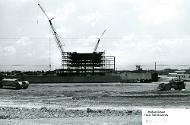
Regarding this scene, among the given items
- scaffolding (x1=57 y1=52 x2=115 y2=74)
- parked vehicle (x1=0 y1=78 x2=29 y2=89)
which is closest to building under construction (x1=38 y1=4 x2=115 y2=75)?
scaffolding (x1=57 y1=52 x2=115 y2=74)

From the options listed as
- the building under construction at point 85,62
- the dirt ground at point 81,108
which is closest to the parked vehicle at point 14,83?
the dirt ground at point 81,108

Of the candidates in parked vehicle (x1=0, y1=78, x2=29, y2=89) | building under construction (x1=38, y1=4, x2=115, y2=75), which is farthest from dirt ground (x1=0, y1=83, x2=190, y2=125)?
building under construction (x1=38, y1=4, x2=115, y2=75)

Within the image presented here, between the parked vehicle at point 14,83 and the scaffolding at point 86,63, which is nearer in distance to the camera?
the parked vehicle at point 14,83

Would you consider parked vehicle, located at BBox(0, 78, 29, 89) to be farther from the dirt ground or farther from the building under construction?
the building under construction

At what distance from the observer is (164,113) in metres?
5.72

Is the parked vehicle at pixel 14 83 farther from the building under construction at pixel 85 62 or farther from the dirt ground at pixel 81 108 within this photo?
the building under construction at pixel 85 62

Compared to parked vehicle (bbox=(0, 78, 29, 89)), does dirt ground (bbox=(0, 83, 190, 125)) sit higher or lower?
lower

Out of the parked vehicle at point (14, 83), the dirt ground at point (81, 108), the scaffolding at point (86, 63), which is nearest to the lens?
the dirt ground at point (81, 108)

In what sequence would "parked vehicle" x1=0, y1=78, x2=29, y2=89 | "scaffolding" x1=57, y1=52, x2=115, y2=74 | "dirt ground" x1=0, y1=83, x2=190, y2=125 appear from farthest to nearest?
"scaffolding" x1=57, y1=52, x2=115, y2=74 < "parked vehicle" x1=0, y1=78, x2=29, y2=89 < "dirt ground" x1=0, y1=83, x2=190, y2=125

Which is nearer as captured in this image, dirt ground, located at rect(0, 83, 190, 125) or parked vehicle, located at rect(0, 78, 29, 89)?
dirt ground, located at rect(0, 83, 190, 125)

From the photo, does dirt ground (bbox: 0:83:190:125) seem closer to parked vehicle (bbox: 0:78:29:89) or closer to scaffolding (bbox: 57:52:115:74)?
parked vehicle (bbox: 0:78:29:89)

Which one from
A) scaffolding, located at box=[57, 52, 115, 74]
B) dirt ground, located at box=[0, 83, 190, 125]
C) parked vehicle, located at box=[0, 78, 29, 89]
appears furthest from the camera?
scaffolding, located at box=[57, 52, 115, 74]

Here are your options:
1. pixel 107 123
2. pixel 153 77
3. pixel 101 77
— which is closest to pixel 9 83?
pixel 107 123

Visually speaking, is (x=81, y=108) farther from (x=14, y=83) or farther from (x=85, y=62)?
(x=85, y=62)
